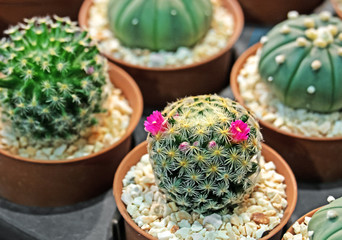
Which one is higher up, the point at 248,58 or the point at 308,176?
the point at 248,58

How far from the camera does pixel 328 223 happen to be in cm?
148

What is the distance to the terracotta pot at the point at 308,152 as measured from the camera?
196cm

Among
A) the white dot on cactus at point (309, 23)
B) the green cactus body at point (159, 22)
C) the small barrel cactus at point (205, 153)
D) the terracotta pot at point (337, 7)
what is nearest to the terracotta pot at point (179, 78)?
the green cactus body at point (159, 22)

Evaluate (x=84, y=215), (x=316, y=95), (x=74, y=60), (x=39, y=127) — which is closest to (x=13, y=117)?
(x=39, y=127)

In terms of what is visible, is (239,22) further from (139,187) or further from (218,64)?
(139,187)

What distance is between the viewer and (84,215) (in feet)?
6.42

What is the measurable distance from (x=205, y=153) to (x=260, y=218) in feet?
0.95

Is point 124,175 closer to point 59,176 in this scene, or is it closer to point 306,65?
point 59,176

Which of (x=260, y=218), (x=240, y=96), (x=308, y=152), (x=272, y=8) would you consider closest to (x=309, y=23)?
(x=240, y=96)

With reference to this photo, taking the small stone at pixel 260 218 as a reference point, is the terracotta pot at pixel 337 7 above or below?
above

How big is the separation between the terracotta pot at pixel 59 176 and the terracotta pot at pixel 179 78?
0.79 feet

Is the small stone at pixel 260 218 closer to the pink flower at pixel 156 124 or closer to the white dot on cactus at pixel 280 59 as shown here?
the pink flower at pixel 156 124

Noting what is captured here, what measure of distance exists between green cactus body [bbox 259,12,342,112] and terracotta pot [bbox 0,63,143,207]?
0.51m

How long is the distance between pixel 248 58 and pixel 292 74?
38cm
